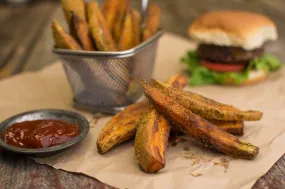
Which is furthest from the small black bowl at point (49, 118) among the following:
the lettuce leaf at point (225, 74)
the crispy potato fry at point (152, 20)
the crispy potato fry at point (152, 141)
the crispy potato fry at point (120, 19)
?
the lettuce leaf at point (225, 74)

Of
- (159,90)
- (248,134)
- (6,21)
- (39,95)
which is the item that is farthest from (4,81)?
(6,21)

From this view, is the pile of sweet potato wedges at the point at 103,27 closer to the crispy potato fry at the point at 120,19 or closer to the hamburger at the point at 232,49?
the crispy potato fry at the point at 120,19

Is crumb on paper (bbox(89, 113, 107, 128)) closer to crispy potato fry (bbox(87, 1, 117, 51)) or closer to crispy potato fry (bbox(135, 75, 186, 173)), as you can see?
crispy potato fry (bbox(87, 1, 117, 51))

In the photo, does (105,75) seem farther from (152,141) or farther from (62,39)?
(152,141)

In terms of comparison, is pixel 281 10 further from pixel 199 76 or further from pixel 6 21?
pixel 6 21

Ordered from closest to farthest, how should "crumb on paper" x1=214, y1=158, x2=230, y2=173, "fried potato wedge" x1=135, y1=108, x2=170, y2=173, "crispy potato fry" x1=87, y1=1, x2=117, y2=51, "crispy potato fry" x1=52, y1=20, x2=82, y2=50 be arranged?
"fried potato wedge" x1=135, y1=108, x2=170, y2=173, "crumb on paper" x1=214, y1=158, x2=230, y2=173, "crispy potato fry" x1=52, y1=20, x2=82, y2=50, "crispy potato fry" x1=87, y1=1, x2=117, y2=51

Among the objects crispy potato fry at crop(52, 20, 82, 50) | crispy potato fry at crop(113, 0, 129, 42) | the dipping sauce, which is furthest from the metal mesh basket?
the dipping sauce

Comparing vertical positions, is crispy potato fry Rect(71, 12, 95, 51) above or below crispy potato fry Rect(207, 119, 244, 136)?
above
